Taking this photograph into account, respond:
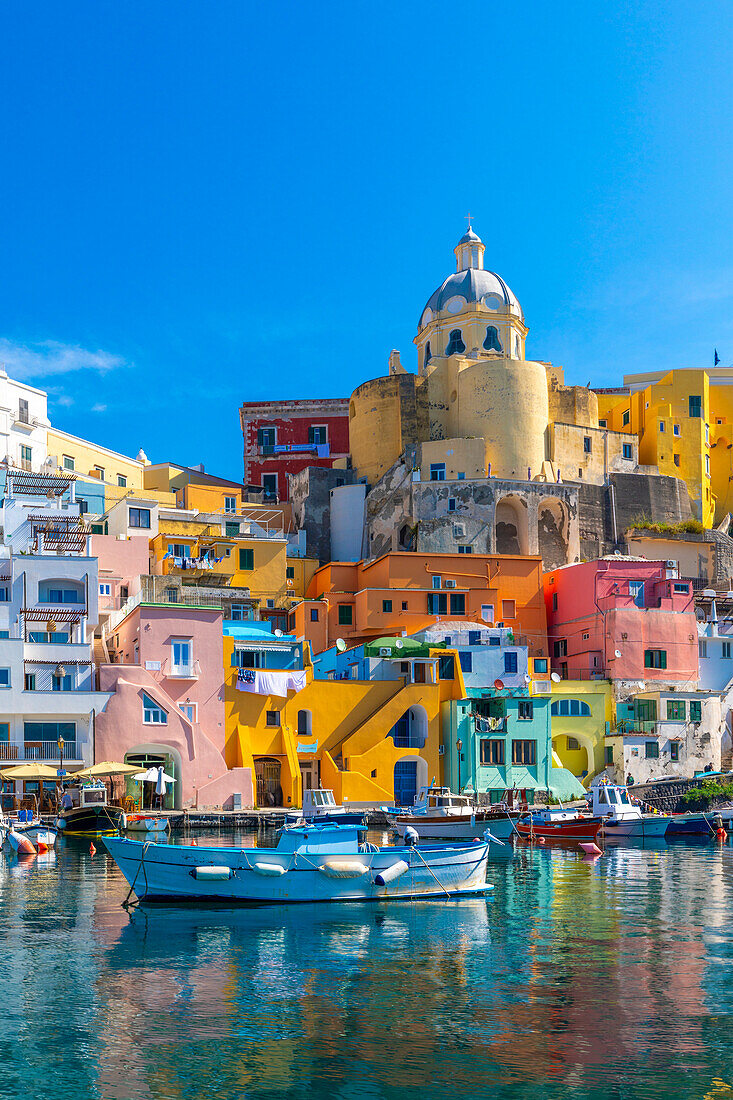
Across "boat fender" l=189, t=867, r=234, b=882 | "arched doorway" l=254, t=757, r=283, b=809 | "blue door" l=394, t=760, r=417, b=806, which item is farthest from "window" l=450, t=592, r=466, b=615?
"boat fender" l=189, t=867, r=234, b=882

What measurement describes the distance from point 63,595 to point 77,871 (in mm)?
18512

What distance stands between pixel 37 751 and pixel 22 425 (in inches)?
883

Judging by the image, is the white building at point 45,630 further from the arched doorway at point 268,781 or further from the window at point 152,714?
the arched doorway at point 268,781

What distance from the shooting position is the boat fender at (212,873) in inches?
1041

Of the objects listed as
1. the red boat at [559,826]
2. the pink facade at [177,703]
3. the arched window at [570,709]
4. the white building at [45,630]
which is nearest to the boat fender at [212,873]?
the red boat at [559,826]

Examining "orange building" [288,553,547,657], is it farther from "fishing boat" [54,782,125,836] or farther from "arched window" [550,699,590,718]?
"fishing boat" [54,782,125,836]

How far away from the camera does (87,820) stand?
42.8m

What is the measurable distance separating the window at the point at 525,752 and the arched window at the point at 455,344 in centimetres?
3127

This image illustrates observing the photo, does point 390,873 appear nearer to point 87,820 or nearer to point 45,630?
point 87,820

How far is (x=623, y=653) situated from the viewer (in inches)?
2235

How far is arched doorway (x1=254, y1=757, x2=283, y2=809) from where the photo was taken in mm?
50312

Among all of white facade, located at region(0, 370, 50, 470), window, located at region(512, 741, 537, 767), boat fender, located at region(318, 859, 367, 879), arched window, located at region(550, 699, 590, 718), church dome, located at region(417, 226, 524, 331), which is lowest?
boat fender, located at region(318, 859, 367, 879)

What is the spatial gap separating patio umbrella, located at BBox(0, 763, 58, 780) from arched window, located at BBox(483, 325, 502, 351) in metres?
41.1

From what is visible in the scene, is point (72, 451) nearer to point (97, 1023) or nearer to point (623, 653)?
point (623, 653)
